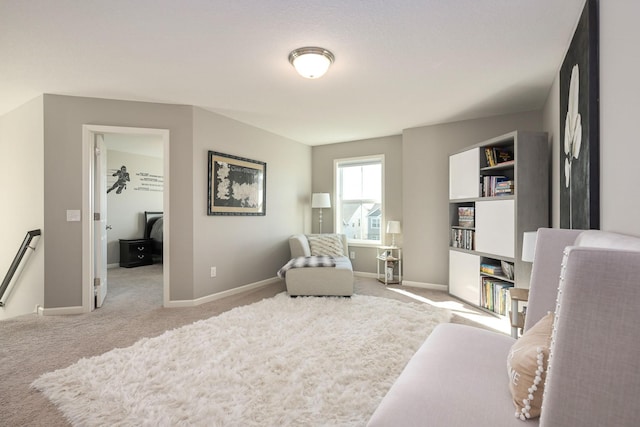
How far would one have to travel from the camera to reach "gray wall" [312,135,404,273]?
498cm

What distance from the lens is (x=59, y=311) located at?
3.29m

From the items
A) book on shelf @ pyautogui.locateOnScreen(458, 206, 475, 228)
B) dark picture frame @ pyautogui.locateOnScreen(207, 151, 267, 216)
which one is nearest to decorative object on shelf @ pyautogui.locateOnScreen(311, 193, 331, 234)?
dark picture frame @ pyautogui.locateOnScreen(207, 151, 267, 216)

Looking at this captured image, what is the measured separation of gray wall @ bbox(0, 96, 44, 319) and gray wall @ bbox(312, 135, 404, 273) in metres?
3.89

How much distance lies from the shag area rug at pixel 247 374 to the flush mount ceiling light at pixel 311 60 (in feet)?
7.31

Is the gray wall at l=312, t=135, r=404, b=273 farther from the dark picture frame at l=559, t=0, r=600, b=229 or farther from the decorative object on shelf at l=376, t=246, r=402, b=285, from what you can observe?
the dark picture frame at l=559, t=0, r=600, b=229

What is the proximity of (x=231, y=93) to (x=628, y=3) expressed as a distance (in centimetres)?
301

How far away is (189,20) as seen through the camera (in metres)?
1.98

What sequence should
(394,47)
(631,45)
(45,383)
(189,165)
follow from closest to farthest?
(631,45) → (45,383) → (394,47) → (189,165)

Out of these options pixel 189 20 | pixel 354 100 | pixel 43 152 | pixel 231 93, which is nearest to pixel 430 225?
pixel 354 100

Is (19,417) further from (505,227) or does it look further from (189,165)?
(505,227)

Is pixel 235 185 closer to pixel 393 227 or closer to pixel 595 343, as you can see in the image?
pixel 393 227

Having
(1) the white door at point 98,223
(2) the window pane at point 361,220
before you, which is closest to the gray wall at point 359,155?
(2) the window pane at point 361,220

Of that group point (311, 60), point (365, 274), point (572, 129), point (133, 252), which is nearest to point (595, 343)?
point (572, 129)

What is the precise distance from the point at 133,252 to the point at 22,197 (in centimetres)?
266
